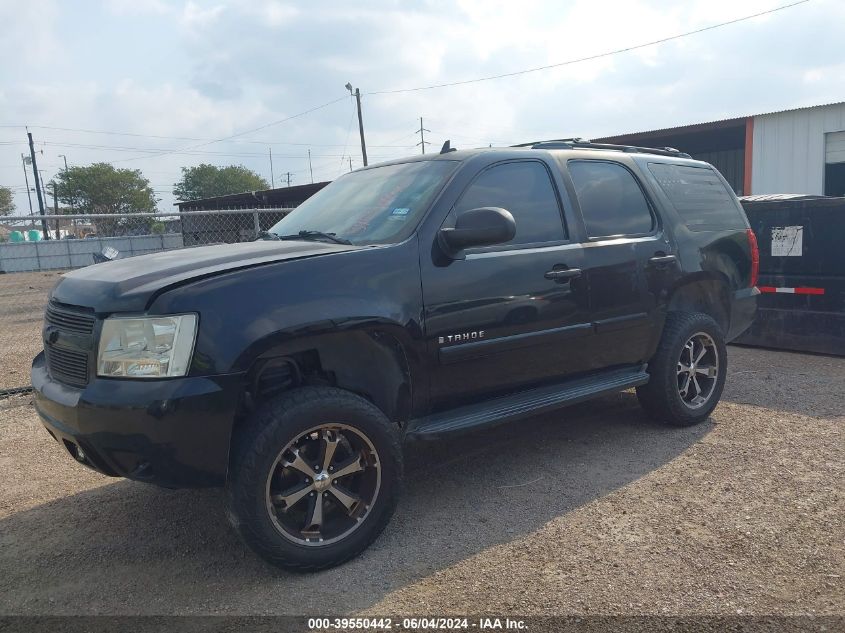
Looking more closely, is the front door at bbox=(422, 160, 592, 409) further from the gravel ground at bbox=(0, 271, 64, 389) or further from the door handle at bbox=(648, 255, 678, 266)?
the gravel ground at bbox=(0, 271, 64, 389)

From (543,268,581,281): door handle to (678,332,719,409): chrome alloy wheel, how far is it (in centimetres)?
124

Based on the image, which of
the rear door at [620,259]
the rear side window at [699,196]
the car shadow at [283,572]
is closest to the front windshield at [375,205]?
the rear door at [620,259]

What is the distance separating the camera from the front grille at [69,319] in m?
3.01

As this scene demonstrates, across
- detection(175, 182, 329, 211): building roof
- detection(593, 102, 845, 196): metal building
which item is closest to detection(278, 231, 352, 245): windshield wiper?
detection(593, 102, 845, 196): metal building

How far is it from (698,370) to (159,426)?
373 cm

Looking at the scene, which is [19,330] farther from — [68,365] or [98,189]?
[98,189]

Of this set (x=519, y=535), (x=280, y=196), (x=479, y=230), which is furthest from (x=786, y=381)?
(x=280, y=196)

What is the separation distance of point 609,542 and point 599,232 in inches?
76.4

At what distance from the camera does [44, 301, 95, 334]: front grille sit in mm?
3012

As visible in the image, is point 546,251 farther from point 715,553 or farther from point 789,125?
point 789,125

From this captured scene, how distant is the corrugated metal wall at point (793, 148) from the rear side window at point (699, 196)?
12.8 meters

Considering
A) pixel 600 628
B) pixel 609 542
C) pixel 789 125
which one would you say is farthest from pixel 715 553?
pixel 789 125

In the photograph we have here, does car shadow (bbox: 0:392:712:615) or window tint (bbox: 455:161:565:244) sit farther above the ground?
window tint (bbox: 455:161:565:244)

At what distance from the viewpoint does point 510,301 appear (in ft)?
12.3
